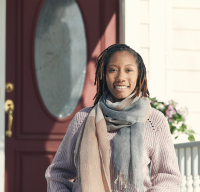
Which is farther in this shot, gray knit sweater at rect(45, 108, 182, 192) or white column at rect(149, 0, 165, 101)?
white column at rect(149, 0, 165, 101)

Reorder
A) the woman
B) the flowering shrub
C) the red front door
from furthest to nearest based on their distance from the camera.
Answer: the red front door, the flowering shrub, the woman

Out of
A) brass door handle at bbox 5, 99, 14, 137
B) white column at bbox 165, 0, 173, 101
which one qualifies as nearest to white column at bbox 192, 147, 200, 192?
white column at bbox 165, 0, 173, 101

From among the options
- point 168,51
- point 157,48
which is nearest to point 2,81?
point 157,48

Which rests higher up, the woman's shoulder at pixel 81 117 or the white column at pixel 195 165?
the woman's shoulder at pixel 81 117

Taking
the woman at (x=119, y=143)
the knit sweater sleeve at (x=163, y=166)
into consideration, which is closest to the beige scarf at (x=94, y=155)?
the woman at (x=119, y=143)

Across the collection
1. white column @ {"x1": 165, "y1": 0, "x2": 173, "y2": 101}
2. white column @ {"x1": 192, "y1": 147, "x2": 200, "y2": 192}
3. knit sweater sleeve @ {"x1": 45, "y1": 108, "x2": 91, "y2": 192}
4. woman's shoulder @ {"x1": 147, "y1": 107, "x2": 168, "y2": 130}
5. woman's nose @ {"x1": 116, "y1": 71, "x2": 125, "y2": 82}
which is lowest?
white column @ {"x1": 192, "y1": 147, "x2": 200, "y2": 192}

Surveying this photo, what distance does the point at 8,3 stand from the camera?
284 centimetres

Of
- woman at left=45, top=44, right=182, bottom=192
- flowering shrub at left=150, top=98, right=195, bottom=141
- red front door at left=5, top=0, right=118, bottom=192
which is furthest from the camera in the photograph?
red front door at left=5, top=0, right=118, bottom=192

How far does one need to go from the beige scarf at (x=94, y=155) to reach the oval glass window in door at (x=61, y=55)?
5.06 feet

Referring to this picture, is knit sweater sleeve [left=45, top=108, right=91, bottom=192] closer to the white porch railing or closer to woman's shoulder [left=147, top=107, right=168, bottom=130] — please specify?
woman's shoulder [left=147, top=107, right=168, bottom=130]

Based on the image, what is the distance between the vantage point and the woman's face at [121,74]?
139 cm

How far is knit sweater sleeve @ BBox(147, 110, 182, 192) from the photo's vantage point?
52.9 inches

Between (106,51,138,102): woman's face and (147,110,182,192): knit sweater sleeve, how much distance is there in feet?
0.73

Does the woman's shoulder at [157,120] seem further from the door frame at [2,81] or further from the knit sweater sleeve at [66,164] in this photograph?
the door frame at [2,81]
